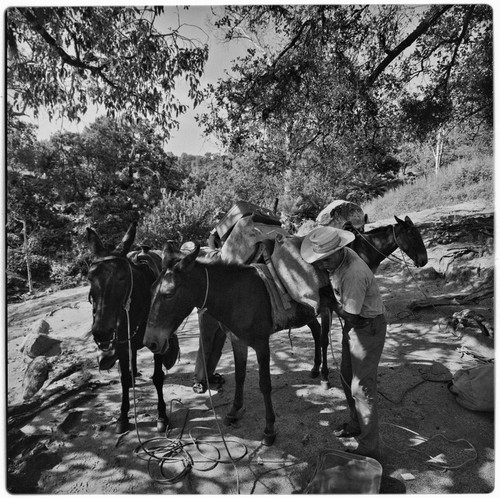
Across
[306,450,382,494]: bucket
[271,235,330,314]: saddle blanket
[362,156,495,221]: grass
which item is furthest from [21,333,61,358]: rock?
[362,156,495,221]: grass

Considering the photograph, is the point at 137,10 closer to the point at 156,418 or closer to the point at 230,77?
the point at 230,77

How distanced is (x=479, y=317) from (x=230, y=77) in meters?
6.96

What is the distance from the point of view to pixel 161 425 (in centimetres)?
347

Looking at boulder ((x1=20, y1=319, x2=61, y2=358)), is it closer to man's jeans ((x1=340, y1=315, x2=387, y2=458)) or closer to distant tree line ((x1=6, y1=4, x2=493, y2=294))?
distant tree line ((x1=6, y1=4, x2=493, y2=294))

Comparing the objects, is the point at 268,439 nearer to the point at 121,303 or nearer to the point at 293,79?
the point at 121,303

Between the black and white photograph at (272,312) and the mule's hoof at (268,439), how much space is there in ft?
0.12

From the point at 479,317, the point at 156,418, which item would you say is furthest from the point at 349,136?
the point at 156,418

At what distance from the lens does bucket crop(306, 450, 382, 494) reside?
259 centimetres

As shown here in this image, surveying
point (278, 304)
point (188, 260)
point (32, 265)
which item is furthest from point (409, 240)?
point (32, 265)

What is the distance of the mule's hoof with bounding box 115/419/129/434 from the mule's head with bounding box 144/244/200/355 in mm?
1434

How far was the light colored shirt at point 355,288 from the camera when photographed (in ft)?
8.71

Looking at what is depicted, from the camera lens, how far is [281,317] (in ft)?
10.7

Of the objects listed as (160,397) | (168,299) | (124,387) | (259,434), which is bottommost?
(259,434)

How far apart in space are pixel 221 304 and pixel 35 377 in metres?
3.96
